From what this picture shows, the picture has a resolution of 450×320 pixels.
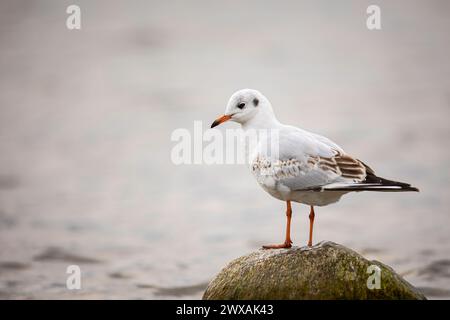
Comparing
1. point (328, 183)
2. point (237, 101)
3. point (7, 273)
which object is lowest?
point (7, 273)

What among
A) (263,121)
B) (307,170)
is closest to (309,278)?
(307,170)

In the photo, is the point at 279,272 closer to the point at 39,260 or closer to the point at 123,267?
the point at 123,267

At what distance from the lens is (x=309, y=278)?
8242 millimetres

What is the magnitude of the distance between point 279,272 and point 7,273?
6.62 meters

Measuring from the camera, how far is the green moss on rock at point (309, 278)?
8.20 metres

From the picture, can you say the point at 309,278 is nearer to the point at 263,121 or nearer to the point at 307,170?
the point at 307,170

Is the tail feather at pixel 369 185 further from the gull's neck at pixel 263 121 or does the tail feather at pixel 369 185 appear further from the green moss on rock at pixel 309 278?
the gull's neck at pixel 263 121

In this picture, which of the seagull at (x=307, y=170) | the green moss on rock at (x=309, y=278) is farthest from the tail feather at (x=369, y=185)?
the green moss on rock at (x=309, y=278)

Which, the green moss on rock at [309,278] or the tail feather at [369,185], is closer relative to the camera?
the tail feather at [369,185]

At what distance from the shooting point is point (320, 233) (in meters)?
14.5

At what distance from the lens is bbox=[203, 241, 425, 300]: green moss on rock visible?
323 inches

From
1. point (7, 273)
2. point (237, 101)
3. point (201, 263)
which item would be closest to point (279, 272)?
point (237, 101)

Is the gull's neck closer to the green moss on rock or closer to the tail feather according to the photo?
the tail feather
